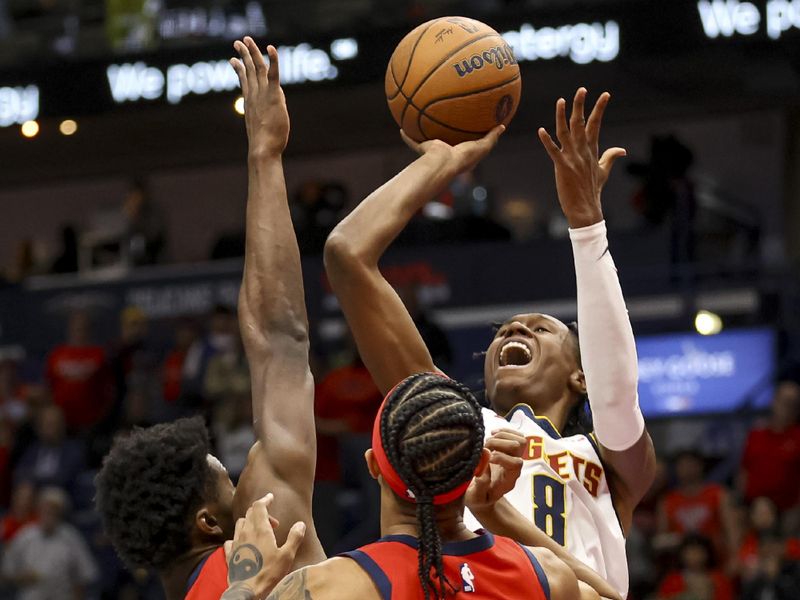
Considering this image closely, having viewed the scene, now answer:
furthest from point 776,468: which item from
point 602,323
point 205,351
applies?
point 602,323

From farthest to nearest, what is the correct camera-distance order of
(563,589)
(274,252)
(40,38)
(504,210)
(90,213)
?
(90,213), (504,210), (40,38), (274,252), (563,589)

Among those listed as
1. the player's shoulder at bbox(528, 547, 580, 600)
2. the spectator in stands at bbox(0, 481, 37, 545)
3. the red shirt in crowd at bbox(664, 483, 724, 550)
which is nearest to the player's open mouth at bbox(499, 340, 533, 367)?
the player's shoulder at bbox(528, 547, 580, 600)

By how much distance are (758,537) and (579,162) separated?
5.43 meters

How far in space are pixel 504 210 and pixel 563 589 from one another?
12.4 m

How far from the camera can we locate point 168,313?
12406 mm

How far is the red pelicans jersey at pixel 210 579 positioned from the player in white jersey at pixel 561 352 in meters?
0.51

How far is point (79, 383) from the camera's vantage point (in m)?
11.5

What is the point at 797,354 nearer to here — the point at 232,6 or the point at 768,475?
the point at 768,475

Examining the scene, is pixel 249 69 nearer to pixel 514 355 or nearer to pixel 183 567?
pixel 514 355

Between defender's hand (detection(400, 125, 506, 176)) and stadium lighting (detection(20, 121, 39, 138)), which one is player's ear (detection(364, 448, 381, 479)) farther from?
Result: stadium lighting (detection(20, 121, 39, 138))

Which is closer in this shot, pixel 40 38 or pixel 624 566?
pixel 624 566

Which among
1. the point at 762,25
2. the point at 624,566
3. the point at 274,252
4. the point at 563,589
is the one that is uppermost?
the point at 762,25

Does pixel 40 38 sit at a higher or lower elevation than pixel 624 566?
higher

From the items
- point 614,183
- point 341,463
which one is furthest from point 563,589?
point 614,183
